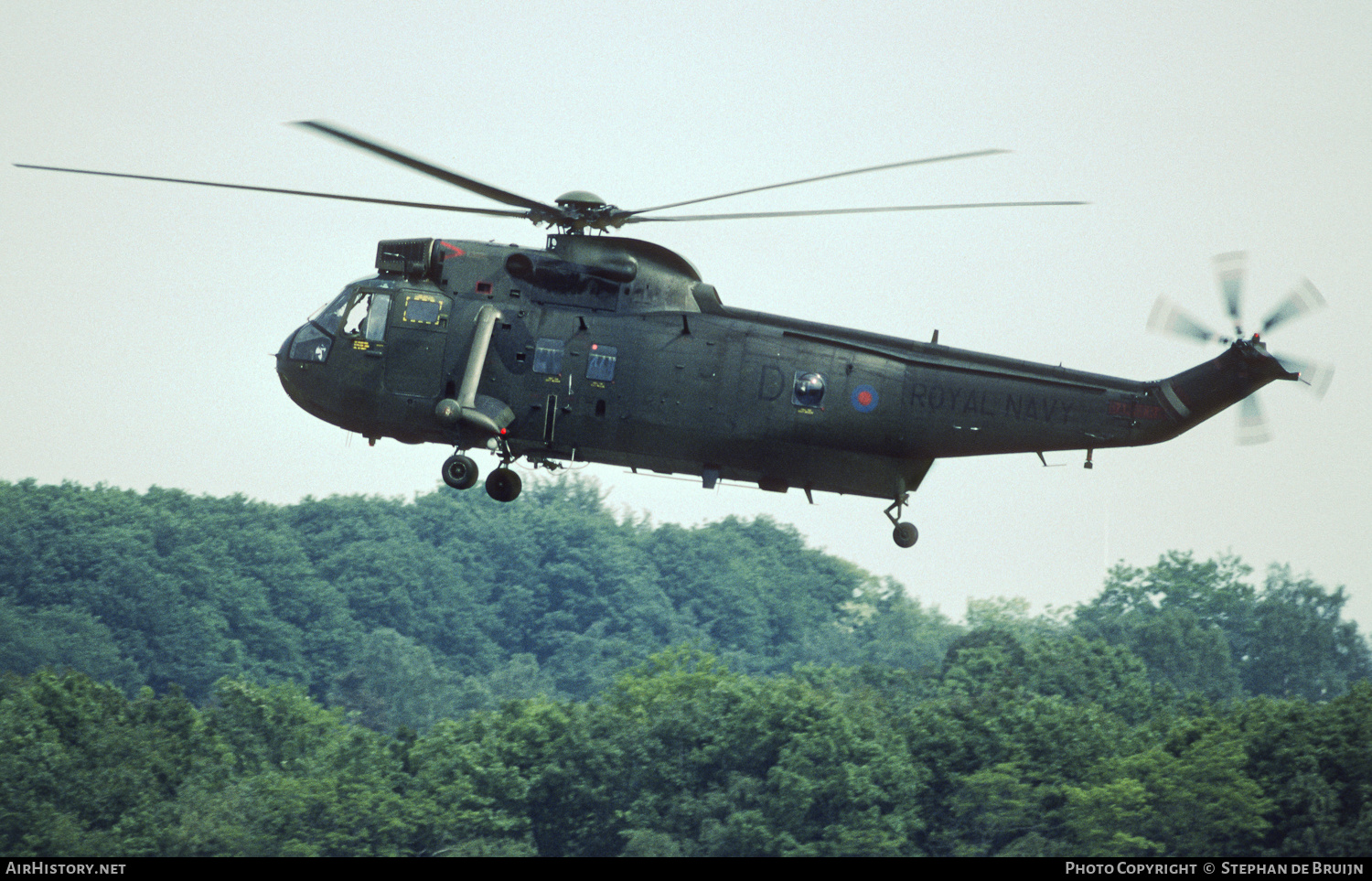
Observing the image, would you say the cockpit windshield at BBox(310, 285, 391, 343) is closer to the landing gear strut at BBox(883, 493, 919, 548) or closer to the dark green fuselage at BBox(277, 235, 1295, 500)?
the dark green fuselage at BBox(277, 235, 1295, 500)

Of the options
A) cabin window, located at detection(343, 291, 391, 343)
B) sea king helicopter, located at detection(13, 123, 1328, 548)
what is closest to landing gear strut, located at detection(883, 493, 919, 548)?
sea king helicopter, located at detection(13, 123, 1328, 548)

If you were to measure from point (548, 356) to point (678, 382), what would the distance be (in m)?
2.16

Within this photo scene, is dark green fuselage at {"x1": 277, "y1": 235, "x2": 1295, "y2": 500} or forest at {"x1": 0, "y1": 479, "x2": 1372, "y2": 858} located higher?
dark green fuselage at {"x1": 277, "y1": 235, "x2": 1295, "y2": 500}

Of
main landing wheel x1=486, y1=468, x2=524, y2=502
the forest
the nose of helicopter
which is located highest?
the nose of helicopter

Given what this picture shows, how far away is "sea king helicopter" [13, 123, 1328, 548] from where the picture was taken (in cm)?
2783

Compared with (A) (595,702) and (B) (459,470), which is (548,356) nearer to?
(B) (459,470)

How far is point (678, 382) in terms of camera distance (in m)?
27.8

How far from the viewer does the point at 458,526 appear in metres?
151

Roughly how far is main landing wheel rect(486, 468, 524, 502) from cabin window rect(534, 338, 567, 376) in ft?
6.52

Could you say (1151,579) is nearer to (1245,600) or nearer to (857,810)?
(1245,600)

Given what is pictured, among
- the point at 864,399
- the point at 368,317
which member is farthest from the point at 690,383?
the point at 368,317

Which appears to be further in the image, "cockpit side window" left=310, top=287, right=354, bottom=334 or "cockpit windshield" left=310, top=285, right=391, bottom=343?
"cockpit side window" left=310, top=287, right=354, bottom=334

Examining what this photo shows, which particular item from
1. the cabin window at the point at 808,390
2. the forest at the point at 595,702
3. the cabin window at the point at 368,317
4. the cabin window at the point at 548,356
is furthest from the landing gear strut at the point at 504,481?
the forest at the point at 595,702
